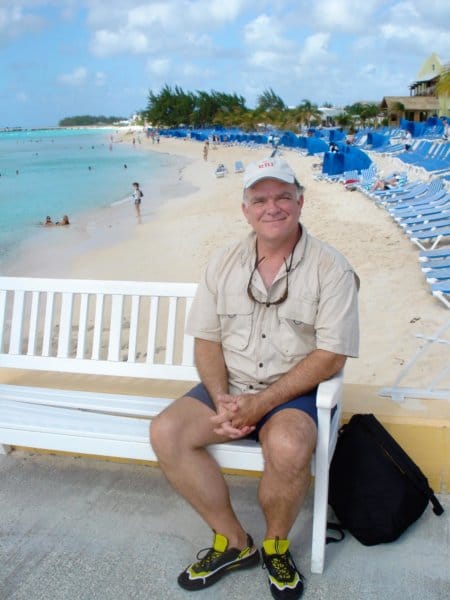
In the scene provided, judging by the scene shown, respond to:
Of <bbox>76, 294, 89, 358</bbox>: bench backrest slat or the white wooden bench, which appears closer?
the white wooden bench

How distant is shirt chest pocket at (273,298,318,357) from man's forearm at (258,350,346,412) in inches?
3.2

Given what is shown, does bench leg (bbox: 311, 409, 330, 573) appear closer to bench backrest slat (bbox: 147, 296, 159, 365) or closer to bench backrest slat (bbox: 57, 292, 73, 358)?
bench backrest slat (bbox: 147, 296, 159, 365)

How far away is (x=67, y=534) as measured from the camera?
2.48 metres

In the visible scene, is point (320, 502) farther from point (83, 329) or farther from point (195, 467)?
point (83, 329)

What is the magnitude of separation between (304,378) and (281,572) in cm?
68

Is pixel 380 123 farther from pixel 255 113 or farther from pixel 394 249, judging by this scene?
pixel 394 249

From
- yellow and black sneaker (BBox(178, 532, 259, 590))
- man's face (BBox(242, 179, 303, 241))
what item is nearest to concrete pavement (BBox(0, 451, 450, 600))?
yellow and black sneaker (BBox(178, 532, 259, 590))

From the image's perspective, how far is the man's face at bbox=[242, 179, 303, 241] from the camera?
2297 millimetres

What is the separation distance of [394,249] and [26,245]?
33.4 ft

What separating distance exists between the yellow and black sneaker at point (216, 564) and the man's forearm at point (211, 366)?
0.55 meters

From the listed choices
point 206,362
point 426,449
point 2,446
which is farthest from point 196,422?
point 2,446

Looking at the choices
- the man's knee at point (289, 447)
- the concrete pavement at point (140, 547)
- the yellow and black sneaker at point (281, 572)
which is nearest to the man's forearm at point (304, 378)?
the man's knee at point (289, 447)

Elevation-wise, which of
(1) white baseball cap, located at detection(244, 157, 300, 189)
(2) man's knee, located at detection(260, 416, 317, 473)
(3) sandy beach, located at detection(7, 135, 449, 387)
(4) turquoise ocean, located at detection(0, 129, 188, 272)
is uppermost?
(1) white baseball cap, located at detection(244, 157, 300, 189)

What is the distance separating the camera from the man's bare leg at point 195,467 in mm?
2148
